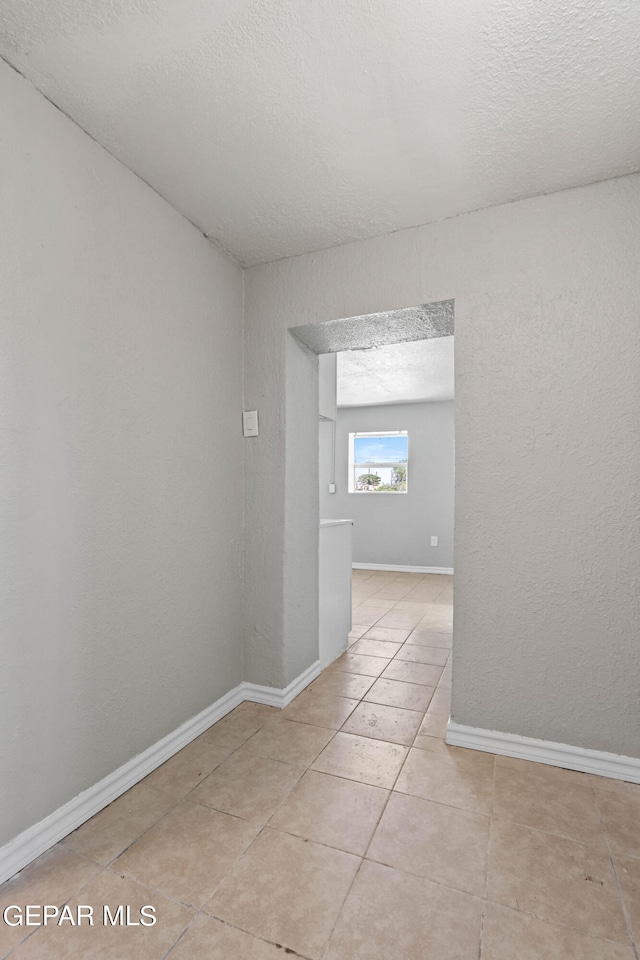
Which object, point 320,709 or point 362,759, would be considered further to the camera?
point 320,709

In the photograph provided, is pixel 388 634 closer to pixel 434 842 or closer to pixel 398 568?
pixel 434 842

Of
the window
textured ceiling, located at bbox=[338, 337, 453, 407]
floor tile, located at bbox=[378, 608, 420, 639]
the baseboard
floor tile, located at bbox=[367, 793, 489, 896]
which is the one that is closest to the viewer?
floor tile, located at bbox=[367, 793, 489, 896]

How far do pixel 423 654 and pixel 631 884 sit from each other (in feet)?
6.10

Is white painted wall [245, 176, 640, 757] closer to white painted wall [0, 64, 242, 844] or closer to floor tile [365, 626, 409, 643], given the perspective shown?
white painted wall [0, 64, 242, 844]

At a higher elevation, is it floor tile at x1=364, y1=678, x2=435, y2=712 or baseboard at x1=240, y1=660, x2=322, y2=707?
baseboard at x1=240, y1=660, x2=322, y2=707

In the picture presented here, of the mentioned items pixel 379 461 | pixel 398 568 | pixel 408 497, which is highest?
pixel 379 461

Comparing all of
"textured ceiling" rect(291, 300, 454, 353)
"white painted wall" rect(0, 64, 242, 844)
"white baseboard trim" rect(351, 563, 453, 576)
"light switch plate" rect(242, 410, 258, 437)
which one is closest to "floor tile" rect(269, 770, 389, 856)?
"white painted wall" rect(0, 64, 242, 844)

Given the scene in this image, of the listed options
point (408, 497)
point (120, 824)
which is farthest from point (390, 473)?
point (120, 824)

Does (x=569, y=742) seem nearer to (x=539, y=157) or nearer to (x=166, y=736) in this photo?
(x=166, y=736)

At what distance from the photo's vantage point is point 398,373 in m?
4.94

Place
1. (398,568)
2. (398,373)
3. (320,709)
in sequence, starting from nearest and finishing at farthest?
(320,709) → (398,373) → (398,568)

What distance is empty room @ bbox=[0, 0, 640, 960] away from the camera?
124 cm

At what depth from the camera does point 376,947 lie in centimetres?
111

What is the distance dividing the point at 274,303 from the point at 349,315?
430 millimetres
